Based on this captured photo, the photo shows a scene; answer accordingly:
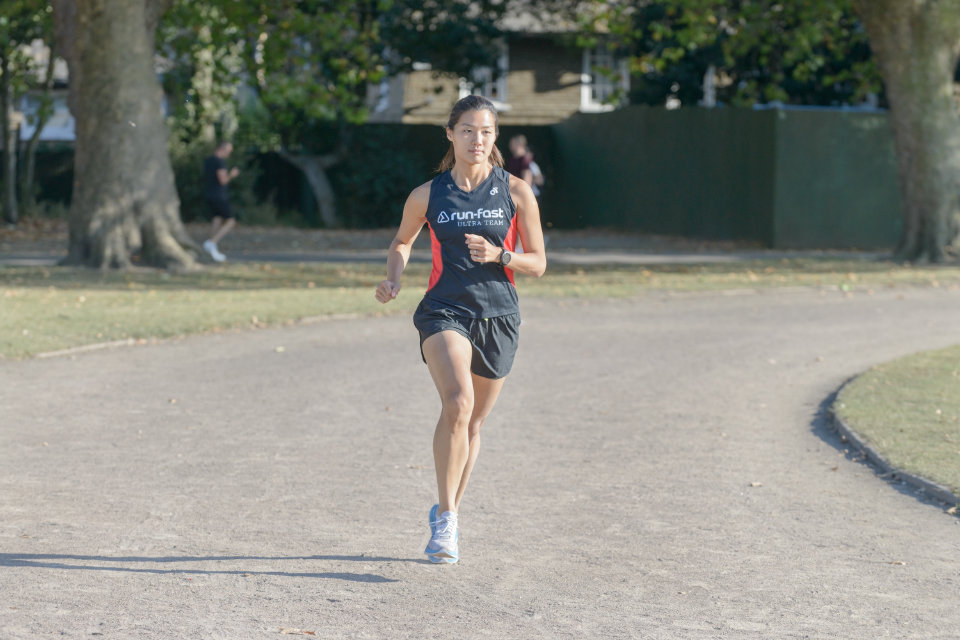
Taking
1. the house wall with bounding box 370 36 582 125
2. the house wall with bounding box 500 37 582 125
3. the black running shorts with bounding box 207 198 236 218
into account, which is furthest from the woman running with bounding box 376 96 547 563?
the house wall with bounding box 500 37 582 125

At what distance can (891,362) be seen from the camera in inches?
487

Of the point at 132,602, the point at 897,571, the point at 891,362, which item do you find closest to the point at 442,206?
the point at 132,602

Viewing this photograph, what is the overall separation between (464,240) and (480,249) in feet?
0.74

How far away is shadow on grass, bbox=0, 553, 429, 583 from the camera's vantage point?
5.66m

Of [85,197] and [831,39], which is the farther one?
[831,39]

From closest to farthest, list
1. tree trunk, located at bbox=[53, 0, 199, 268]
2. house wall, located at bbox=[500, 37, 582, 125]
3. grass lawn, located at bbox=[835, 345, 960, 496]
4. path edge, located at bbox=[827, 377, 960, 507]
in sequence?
path edge, located at bbox=[827, 377, 960, 507] < grass lawn, located at bbox=[835, 345, 960, 496] < tree trunk, located at bbox=[53, 0, 199, 268] < house wall, located at bbox=[500, 37, 582, 125]

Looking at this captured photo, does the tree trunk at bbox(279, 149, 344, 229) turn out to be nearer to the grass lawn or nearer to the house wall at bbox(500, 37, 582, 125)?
the house wall at bbox(500, 37, 582, 125)

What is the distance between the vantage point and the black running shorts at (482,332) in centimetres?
602

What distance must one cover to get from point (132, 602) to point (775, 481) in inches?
150

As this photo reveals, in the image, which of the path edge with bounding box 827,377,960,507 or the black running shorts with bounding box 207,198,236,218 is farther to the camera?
the black running shorts with bounding box 207,198,236,218

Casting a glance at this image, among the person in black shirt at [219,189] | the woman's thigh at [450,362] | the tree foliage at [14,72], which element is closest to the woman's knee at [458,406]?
the woman's thigh at [450,362]

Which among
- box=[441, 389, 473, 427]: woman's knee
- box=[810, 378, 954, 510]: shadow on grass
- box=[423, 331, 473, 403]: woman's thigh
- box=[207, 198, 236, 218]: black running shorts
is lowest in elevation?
box=[810, 378, 954, 510]: shadow on grass

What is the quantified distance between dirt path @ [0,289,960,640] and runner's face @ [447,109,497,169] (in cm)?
167

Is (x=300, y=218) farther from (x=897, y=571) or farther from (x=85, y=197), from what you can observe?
(x=897, y=571)
